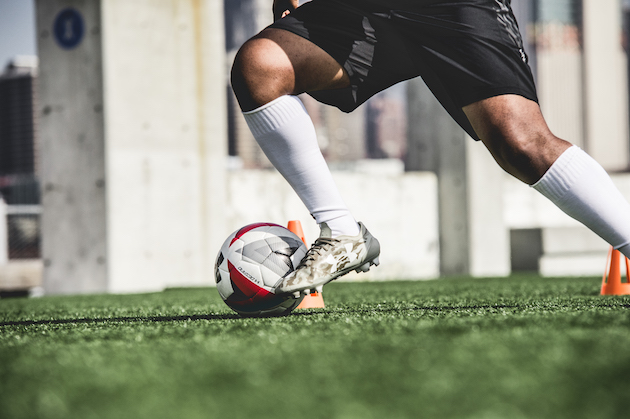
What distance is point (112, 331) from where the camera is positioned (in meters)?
2.07

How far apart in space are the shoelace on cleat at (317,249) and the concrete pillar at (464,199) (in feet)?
25.0

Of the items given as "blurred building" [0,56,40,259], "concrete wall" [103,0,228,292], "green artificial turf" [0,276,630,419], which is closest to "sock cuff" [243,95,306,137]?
"green artificial turf" [0,276,630,419]

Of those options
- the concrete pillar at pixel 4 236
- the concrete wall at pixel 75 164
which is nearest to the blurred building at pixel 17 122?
the concrete pillar at pixel 4 236

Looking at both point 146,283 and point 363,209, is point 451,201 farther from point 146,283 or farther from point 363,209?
point 146,283

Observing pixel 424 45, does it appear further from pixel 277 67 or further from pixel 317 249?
pixel 317 249

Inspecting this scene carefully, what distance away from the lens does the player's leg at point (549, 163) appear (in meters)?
2.08

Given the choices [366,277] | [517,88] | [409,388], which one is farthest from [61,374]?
[366,277]

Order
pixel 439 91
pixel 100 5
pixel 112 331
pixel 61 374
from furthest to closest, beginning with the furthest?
pixel 100 5 → pixel 439 91 → pixel 112 331 → pixel 61 374

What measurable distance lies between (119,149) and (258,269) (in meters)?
4.97

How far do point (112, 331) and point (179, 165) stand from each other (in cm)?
542

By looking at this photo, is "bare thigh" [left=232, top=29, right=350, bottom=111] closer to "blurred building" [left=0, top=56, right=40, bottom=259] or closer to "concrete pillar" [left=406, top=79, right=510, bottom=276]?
"concrete pillar" [left=406, top=79, right=510, bottom=276]

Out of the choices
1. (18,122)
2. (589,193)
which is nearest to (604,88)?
(18,122)

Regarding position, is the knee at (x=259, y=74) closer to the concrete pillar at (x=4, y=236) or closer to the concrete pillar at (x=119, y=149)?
the concrete pillar at (x=119, y=149)

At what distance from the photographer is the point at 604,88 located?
14188 cm
